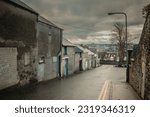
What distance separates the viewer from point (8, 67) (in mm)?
15133

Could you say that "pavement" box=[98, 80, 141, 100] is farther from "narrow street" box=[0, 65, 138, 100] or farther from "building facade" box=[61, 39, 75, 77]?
"building facade" box=[61, 39, 75, 77]

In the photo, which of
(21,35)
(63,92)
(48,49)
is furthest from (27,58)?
(48,49)

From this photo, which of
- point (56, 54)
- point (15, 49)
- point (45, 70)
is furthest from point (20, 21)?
point (56, 54)

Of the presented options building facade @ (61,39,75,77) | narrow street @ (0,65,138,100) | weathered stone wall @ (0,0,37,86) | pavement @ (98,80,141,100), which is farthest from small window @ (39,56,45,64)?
pavement @ (98,80,141,100)

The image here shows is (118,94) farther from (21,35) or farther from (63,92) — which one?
(21,35)

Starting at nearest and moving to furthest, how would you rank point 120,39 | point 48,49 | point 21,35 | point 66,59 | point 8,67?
1. point 8,67
2. point 21,35
3. point 48,49
4. point 66,59
5. point 120,39

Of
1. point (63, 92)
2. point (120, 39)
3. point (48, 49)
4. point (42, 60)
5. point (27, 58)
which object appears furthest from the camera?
point (120, 39)

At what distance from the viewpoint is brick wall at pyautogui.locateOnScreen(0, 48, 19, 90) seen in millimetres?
14423

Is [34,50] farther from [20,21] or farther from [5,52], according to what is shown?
[5,52]

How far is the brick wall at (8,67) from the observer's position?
568 inches

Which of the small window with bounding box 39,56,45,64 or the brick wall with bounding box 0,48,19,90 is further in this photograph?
the small window with bounding box 39,56,45,64

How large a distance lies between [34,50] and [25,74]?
2538 mm

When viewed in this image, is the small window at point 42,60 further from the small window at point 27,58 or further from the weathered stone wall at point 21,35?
the small window at point 27,58

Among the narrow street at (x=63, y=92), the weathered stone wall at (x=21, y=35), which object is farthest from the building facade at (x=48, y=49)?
the narrow street at (x=63, y=92)
